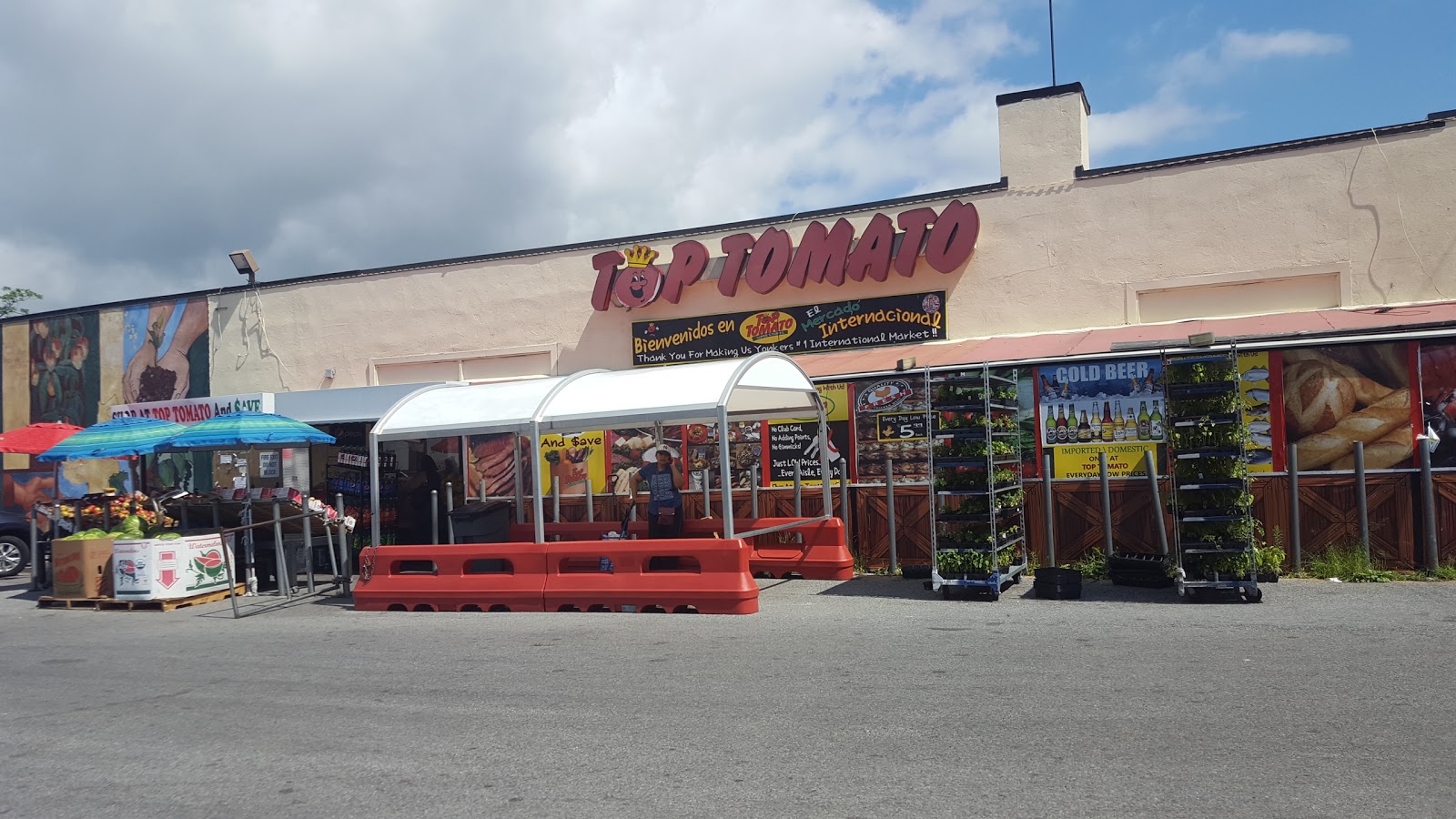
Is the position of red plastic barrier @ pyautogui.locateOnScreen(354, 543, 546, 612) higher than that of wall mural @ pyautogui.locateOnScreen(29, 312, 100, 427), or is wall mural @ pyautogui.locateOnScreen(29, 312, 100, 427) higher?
wall mural @ pyautogui.locateOnScreen(29, 312, 100, 427)

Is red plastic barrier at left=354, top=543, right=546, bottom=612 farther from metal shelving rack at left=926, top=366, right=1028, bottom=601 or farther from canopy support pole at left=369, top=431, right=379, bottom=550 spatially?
metal shelving rack at left=926, top=366, right=1028, bottom=601

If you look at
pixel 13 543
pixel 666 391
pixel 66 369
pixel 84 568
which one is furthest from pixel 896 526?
pixel 66 369

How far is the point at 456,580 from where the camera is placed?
12977 mm

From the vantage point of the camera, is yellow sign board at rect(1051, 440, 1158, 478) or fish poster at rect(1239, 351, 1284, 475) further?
yellow sign board at rect(1051, 440, 1158, 478)

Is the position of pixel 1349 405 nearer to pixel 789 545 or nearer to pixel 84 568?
pixel 789 545

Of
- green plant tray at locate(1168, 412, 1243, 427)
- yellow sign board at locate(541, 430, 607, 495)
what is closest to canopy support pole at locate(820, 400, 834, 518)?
yellow sign board at locate(541, 430, 607, 495)

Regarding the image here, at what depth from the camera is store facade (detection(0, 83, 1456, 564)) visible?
45.0ft

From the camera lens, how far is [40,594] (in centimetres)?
1639

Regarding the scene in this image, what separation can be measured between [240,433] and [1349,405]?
14.5 m

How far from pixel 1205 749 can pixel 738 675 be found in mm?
3471

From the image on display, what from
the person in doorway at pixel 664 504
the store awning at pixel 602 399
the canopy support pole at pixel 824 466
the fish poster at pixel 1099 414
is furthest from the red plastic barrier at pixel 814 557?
the fish poster at pixel 1099 414

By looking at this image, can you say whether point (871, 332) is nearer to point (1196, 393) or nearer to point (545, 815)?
point (1196, 393)

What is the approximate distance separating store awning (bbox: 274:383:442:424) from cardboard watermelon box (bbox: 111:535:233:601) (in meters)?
4.10

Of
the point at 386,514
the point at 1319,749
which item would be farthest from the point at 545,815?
the point at 386,514
